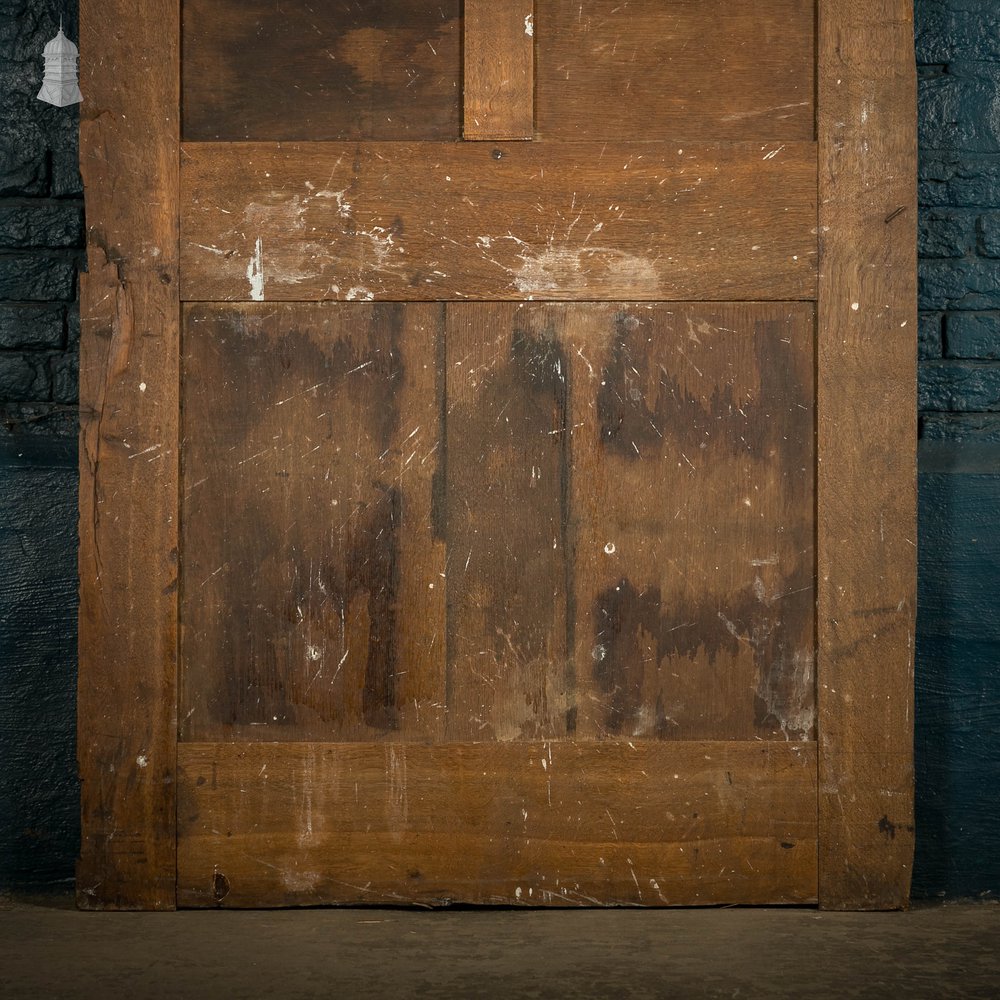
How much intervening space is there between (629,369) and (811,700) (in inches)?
28.0

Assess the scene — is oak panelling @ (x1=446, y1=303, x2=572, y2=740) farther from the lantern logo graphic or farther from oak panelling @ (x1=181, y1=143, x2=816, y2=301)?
the lantern logo graphic

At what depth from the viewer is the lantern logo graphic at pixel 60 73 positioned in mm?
2152

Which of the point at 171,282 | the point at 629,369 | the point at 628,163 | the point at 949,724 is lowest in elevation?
the point at 949,724

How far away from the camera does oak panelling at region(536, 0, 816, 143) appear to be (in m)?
2.01

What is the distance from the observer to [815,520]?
2.02 meters

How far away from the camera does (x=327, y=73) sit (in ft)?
6.60

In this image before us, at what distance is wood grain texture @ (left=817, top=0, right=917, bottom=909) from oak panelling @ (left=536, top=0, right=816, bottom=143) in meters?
Result: 0.07

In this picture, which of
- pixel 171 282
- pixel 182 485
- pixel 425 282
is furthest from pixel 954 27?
pixel 182 485

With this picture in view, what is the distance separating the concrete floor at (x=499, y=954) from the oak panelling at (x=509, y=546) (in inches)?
14.4

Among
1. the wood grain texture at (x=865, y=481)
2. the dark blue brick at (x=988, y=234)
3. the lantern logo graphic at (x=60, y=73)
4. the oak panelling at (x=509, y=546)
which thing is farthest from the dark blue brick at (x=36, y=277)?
the dark blue brick at (x=988, y=234)

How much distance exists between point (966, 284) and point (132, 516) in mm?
1708

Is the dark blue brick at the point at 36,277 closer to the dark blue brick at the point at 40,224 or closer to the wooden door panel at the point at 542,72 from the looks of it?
the dark blue brick at the point at 40,224

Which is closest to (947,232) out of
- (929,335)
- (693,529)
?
(929,335)

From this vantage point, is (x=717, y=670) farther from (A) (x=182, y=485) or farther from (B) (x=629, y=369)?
(A) (x=182, y=485)
